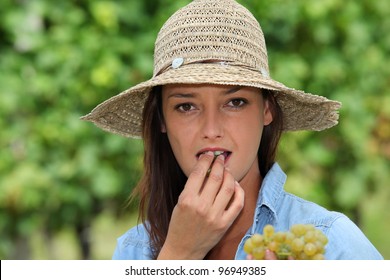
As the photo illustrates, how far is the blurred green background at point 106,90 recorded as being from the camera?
168 inches

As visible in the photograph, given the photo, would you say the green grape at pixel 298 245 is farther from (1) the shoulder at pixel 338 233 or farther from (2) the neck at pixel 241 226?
(2) the neck at pixel 241 226

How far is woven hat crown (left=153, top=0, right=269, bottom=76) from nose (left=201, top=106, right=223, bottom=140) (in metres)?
0.15

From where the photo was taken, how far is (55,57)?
13.9 feet

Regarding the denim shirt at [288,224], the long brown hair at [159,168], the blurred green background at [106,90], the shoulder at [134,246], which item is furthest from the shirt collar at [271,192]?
the blurred green background at [106,90]

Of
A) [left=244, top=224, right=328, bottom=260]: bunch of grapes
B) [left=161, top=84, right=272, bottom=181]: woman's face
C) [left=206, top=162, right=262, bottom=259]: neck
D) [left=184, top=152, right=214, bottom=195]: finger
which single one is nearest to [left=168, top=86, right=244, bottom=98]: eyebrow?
[left=161, top=84, right=272, bottom=181]: woman's face

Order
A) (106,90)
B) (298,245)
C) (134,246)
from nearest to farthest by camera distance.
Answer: (298,245) < (134,246) < (106,90)

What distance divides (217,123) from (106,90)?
2593mm

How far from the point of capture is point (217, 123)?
5.83ft

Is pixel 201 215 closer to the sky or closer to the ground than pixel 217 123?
closer to the ground

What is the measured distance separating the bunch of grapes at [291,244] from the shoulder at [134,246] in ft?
2.83

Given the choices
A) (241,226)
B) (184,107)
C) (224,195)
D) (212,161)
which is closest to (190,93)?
(184,107)

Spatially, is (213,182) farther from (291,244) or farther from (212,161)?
(291,244)

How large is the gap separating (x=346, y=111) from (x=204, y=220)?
10.3ft
